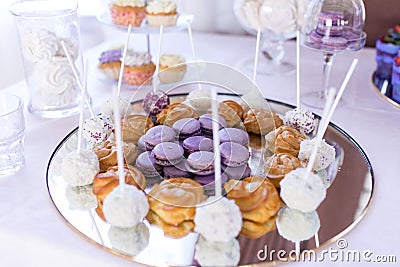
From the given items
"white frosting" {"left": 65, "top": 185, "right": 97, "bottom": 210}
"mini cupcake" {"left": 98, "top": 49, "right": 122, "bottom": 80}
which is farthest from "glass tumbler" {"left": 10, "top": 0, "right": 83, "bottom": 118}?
"white frosting" {"left": 65, "top": 185, "right": 97, "bottom": 210}

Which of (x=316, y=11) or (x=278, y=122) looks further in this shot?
(x=316, y=11)

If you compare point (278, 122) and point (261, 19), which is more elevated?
point (261, 19)

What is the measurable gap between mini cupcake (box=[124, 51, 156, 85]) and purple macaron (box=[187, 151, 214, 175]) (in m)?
0.50

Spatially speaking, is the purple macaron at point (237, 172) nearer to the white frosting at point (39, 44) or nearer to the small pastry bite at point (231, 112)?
the small pastry bite at point (231, 112)

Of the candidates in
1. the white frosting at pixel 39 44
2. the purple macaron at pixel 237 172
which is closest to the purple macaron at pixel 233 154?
the purple macaron at pixel 237 172

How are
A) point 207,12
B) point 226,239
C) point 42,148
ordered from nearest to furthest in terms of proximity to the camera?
point 226,239 → point 42,148 → point 207,12

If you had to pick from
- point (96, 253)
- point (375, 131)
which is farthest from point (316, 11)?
point (96, 253)

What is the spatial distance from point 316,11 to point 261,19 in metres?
0.21

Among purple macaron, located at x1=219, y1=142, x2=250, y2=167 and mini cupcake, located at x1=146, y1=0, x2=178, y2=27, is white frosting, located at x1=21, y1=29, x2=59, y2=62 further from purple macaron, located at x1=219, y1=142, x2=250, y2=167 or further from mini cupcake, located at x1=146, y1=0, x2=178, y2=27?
purple macaron, located at x1=219, y1=142, x2=250, y2=167

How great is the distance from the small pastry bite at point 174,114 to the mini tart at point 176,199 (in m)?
0.21

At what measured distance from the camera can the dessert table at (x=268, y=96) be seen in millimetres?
787

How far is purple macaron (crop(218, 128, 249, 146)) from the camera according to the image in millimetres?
954

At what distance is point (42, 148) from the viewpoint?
1083 millimetres

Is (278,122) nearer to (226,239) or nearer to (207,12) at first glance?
(226,239)
